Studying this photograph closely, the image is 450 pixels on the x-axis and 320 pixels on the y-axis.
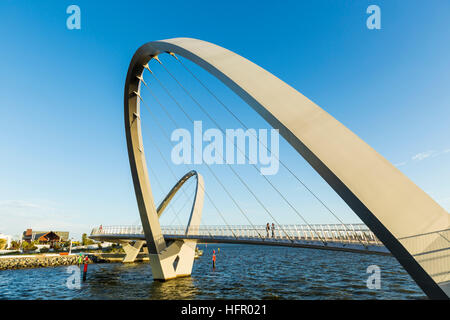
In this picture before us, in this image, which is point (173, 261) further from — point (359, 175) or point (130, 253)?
point (130, 253)

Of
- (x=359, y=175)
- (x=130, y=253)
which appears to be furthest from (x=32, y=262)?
(x=359, y=175)

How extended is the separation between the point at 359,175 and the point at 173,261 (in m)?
17.9

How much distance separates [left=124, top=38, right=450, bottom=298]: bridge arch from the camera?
473cm

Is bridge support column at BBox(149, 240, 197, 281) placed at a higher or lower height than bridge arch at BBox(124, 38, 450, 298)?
lower

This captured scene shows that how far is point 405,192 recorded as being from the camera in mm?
5305

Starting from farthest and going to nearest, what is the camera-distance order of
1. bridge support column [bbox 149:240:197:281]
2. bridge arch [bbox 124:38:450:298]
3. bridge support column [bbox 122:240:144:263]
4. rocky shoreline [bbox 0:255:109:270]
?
bridge support column [bbox 122:240:144:263] < rocky shoreline [bbox 0:255:109:270] < bridge support column [bbox 149:240:197:281] < bridge arch [bbox 124:38:450:298]

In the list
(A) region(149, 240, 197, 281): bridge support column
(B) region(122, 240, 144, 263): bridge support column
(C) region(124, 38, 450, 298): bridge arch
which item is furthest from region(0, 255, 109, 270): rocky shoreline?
(C) region(124, 38, 450, 298): bridge arch

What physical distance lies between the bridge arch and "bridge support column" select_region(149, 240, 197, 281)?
14.9m

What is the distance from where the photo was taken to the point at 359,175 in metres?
5.55

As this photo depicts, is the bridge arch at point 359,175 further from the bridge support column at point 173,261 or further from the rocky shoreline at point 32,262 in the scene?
the rocky shoreline at point 32,262

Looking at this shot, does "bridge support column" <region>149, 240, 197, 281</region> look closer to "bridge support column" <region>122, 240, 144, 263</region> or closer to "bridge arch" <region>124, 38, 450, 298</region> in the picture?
"bridge arch" <region>124, 38, 450, 298</region>
